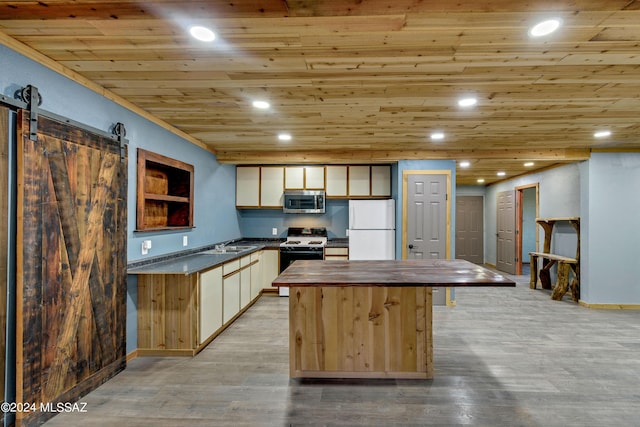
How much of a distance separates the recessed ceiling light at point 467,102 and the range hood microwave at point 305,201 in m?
2.91

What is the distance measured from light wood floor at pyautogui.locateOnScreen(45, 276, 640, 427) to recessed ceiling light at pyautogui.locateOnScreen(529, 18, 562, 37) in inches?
93.0

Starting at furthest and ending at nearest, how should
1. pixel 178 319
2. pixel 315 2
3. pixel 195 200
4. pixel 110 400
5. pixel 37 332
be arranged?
1. pixel 195 200
2. pixel 178 319
3. pixel 110 400
4. pixel 37 332
5. pixel 315 2

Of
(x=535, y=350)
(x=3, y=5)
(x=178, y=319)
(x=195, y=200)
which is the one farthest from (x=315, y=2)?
(x=535, y=350)

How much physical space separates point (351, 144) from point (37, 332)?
373cm

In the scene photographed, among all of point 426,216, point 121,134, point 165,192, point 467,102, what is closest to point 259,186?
point 165,192

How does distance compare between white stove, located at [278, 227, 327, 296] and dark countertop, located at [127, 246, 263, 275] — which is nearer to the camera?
dark countertop, located at [127, 246, 263, 275]

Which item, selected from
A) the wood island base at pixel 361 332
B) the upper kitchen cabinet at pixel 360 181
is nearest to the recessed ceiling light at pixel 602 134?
the upper kitchen cabinet at pixel 360 181

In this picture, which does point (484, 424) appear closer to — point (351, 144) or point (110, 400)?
point (110, 400)

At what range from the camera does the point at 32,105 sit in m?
2.00

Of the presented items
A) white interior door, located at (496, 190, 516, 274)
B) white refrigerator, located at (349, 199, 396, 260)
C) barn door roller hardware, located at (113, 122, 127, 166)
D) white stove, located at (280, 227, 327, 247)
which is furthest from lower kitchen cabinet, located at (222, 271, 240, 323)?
white interior door, located at (496, 190, 516, 274)

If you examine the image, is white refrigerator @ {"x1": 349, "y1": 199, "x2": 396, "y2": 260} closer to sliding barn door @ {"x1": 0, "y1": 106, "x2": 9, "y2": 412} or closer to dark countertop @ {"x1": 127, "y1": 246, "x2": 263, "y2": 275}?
dark countertop @ {"x1": 127, "y1": 246, "x2": 263, "y2": 275}

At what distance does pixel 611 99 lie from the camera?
2.79 metres

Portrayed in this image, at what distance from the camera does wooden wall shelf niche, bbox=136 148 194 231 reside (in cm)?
326

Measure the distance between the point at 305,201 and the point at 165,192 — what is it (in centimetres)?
225
